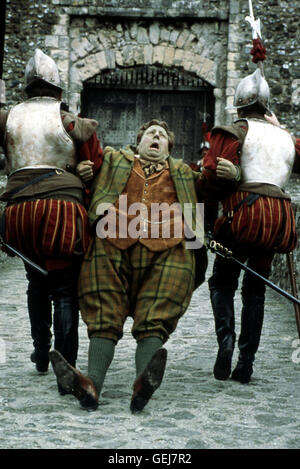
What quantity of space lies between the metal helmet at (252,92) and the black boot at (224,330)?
3.42 feet

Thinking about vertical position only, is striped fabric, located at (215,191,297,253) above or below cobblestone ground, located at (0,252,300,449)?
above

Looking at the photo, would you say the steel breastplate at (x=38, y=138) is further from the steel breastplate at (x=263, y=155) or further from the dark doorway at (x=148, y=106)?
the dark doorway at (x=148, y=106)

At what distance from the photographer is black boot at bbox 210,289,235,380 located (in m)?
3.88

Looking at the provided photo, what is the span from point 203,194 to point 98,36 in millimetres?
10472

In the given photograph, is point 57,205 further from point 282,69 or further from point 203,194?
point 282,69

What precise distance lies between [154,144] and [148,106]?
1024 centimetres

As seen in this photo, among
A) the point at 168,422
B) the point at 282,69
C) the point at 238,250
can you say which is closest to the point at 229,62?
the point at 282,69

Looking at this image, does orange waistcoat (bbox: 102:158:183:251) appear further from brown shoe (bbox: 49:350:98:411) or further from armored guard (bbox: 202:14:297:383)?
brown shoe (bbox: 49:350:98:411)

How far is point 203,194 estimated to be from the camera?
3.77 meters

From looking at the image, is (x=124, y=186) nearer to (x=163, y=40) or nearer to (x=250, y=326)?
(x=250, y=326)

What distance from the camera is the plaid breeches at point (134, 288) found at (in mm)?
3402

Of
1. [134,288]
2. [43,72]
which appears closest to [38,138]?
[43,72]

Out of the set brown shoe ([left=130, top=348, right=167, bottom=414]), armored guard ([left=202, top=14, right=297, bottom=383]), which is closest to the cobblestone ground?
brown shoe ([left=130, top=348, right=167, bottom=414])

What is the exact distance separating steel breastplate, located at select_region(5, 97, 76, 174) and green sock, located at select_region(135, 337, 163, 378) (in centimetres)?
96
